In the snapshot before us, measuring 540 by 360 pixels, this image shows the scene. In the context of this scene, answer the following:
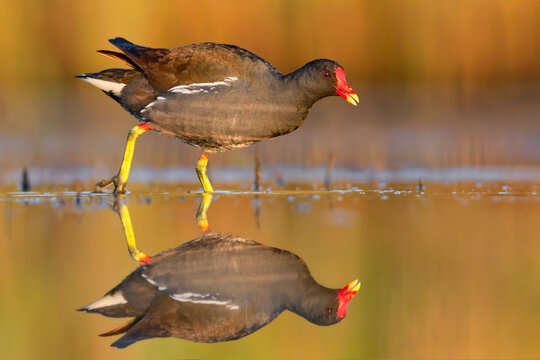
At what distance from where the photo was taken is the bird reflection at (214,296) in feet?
9.34

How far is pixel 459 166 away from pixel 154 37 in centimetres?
576

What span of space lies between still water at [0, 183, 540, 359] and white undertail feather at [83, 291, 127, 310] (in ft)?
0.17

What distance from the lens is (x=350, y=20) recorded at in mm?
12438

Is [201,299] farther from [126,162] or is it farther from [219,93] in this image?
[126,162]

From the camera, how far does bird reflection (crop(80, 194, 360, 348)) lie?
112 inches

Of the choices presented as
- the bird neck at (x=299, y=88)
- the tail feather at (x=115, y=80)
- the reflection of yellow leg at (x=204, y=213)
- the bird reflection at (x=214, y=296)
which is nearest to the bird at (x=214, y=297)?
the bird reflection at (x=214, y=296)

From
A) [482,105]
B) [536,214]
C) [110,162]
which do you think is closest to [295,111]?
[536,214]

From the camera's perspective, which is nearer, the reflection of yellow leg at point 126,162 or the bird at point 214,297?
the bird at point 214,297

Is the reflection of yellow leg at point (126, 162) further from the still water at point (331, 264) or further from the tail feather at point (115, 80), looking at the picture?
the tail feather at point (115, 80)

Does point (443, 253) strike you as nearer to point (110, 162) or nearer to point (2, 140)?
point (110, 162)

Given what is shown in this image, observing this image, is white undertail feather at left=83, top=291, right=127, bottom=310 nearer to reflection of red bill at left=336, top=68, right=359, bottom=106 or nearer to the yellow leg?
the yellow leg

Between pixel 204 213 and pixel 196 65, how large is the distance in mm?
1340

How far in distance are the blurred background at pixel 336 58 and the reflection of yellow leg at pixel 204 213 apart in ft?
13.2

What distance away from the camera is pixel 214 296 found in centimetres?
309
